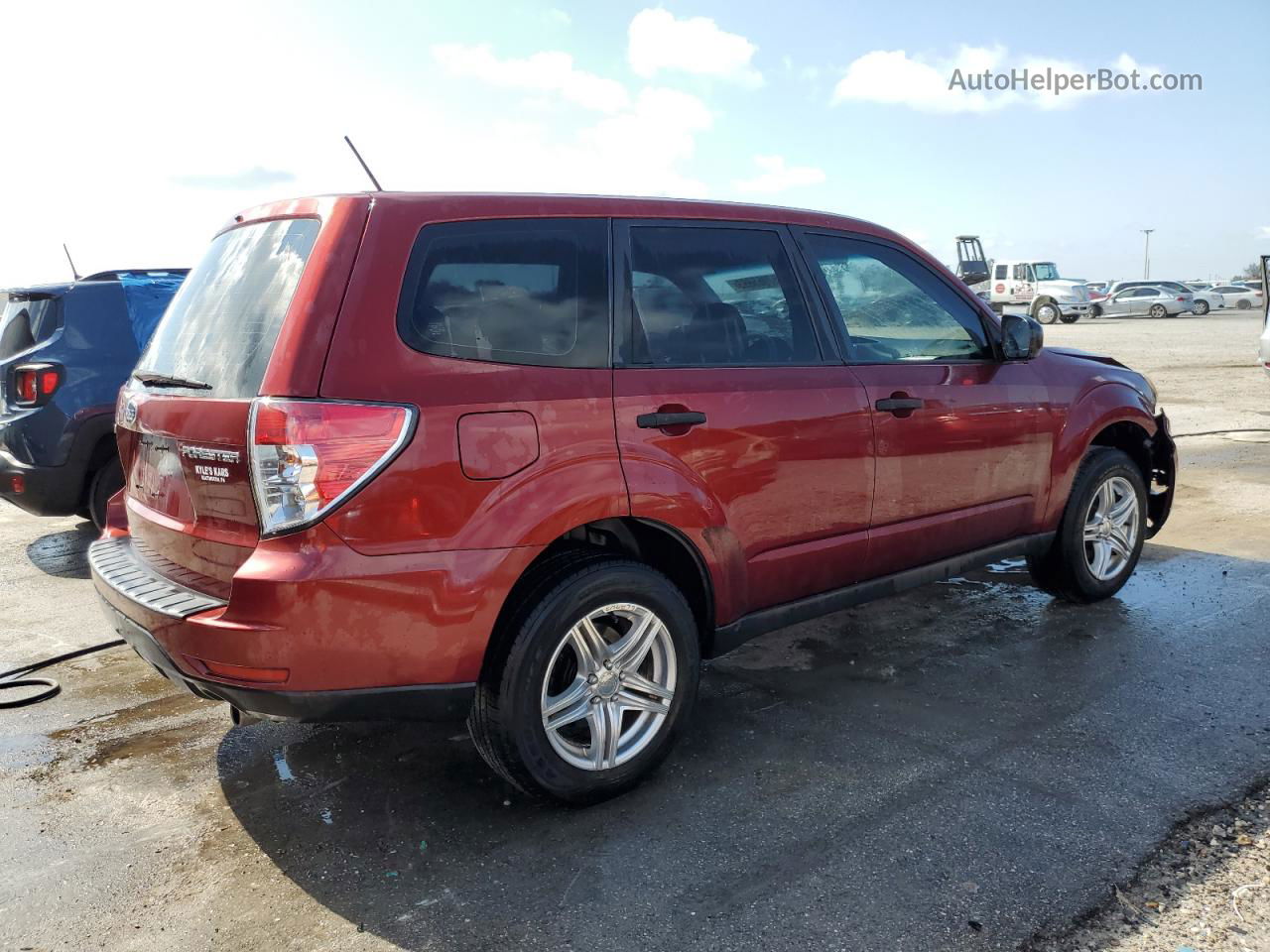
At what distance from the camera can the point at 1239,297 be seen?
45.9m

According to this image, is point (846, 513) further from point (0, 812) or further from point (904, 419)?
point (0, 812)

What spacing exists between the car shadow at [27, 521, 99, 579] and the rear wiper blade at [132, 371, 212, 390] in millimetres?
3220

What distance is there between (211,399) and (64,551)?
16.0 feet

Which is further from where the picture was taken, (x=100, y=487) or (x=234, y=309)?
(x=100, y=487)

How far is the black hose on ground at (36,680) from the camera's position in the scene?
4.11m

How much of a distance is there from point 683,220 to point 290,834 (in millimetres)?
2362

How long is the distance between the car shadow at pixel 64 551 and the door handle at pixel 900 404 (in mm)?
4794

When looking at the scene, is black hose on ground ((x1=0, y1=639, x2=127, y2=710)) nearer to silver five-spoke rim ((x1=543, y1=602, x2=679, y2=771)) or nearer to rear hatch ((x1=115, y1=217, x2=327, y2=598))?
rear hatch ((x1=115, y1=217, x2=327, y2=598))

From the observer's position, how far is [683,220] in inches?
137

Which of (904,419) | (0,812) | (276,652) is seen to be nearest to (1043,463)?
(904,419)

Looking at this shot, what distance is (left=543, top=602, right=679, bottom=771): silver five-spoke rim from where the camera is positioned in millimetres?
3043

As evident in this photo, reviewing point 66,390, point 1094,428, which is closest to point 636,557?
point 1094,428

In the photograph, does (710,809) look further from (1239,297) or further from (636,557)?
(1239,297)

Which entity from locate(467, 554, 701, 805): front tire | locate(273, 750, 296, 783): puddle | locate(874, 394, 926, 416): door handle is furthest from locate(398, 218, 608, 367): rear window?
locate(273, 750, 296, 783): puddle
